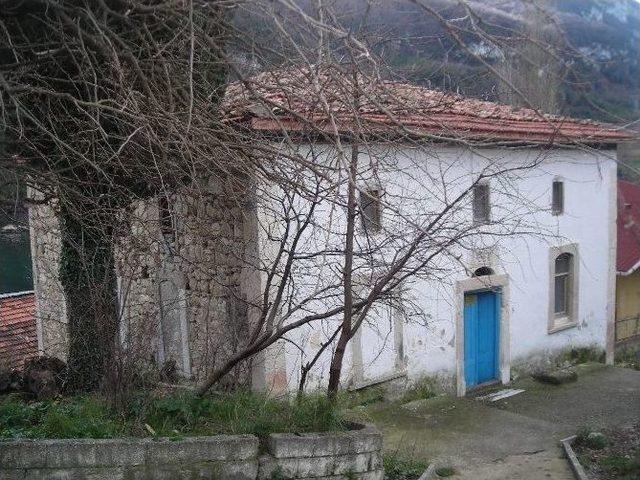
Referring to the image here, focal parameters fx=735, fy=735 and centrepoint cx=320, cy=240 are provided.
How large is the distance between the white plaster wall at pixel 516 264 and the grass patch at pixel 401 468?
167 cm

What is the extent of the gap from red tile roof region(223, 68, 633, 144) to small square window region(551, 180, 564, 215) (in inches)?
141

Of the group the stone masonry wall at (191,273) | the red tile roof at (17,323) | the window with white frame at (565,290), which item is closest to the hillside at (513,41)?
the stone masonry wall at (191,273)

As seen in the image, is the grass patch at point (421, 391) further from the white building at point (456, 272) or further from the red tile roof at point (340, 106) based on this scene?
the red tile roof at point (340, 106)

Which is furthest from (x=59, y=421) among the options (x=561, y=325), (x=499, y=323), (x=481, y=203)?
(x=561, y=325)

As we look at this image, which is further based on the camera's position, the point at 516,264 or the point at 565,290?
the point at 565,290

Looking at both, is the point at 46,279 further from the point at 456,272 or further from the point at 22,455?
the point at 22,455

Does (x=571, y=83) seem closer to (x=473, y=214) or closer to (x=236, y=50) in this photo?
(x=236, y=50)

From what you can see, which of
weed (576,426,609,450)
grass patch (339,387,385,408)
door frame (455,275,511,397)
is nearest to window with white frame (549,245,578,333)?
door frame (455,275,511,397)

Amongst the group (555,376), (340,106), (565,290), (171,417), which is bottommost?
(555,376)

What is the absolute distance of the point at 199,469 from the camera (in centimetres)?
507

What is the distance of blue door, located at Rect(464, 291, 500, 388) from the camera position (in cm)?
1209

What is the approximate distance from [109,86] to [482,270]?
7.60 metres

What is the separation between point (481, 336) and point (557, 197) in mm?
2928

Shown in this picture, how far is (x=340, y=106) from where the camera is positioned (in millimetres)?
6117
